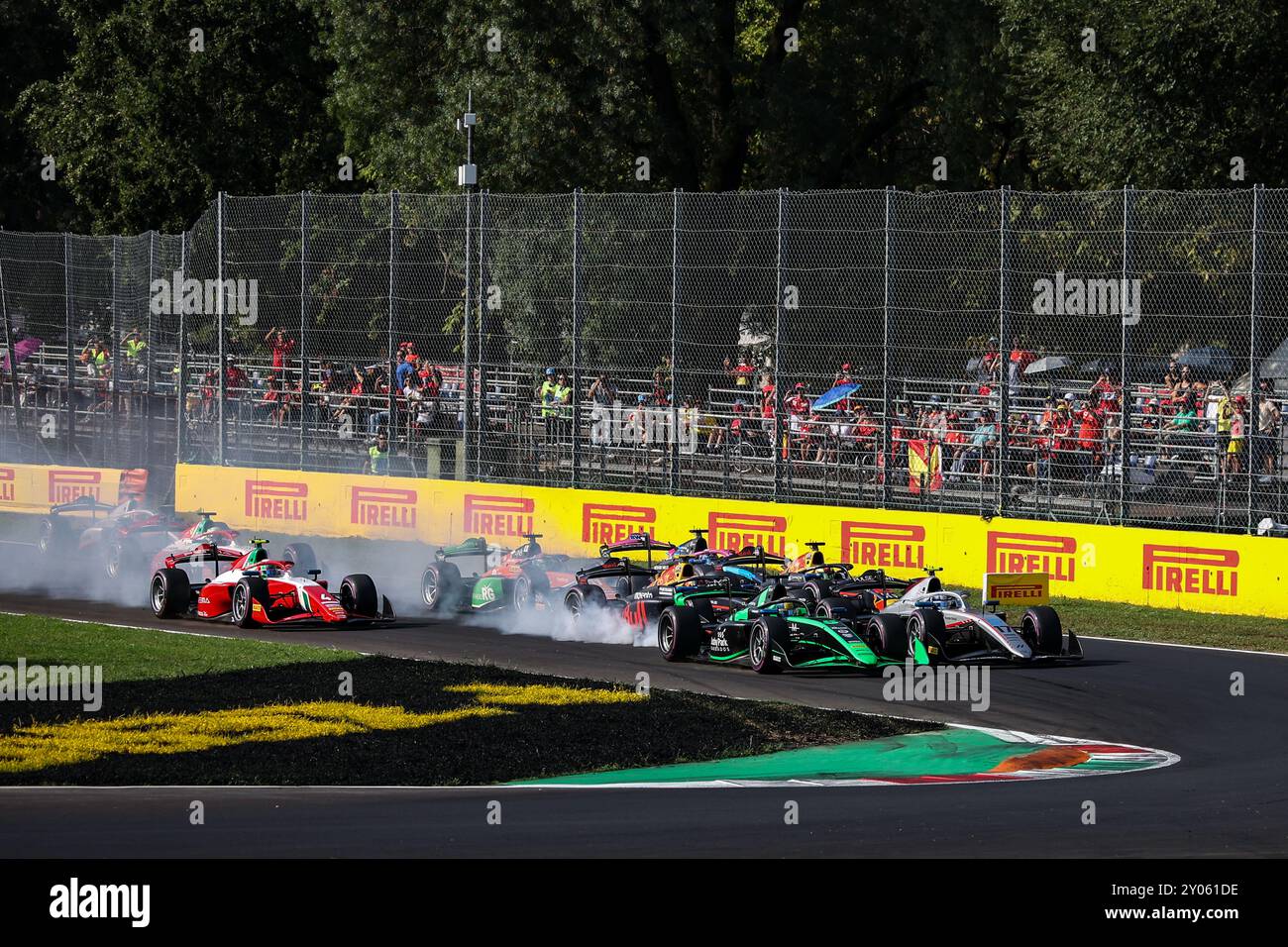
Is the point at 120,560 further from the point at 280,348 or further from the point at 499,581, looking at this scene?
the point at 280,348

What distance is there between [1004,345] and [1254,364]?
327 centimetres

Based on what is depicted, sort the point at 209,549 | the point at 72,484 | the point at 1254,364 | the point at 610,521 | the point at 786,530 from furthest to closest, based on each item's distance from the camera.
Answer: the point at 72,484 < the point at 610,521 < the point at 786,530 < the point at 209,549 < the point at 1254,364

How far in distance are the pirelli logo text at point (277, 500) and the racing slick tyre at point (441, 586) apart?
24.9 feet

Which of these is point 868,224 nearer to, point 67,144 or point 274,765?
point 274,765

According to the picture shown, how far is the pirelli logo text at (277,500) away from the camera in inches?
1166

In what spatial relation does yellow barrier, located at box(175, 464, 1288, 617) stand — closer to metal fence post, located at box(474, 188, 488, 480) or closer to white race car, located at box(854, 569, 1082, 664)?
metal fence post, located at box(474, 188, 488, 480)

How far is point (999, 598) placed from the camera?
17547 millimetres

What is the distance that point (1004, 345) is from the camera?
22609mm

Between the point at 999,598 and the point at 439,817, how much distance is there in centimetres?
772

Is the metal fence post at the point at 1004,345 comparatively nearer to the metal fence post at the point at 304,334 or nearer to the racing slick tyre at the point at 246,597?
the racing slick tyre at the point at 246,597

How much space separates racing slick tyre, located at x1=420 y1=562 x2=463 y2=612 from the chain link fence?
172 inches

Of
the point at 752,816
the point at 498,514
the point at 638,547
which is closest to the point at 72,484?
the point at 498,514
